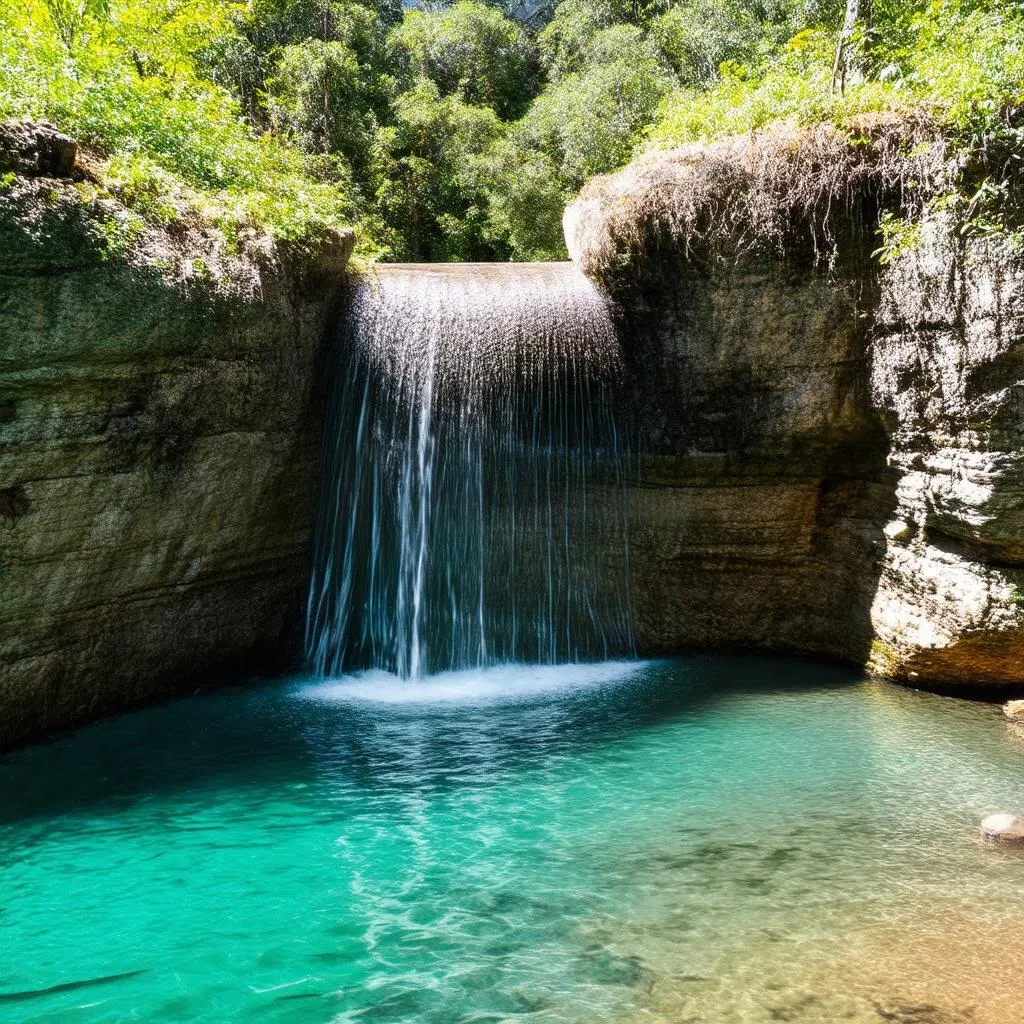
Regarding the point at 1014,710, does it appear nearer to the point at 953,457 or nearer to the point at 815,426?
the point at 953,457

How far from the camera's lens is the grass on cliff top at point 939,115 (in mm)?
7523

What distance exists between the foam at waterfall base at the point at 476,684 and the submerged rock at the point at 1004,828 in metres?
4.13

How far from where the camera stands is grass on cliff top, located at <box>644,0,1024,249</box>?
7.52 metres

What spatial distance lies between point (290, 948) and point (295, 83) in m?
22.8

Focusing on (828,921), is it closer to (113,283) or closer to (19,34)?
(113,283)

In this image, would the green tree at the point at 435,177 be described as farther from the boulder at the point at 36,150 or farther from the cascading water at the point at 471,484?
the boulder at the point at 36,150

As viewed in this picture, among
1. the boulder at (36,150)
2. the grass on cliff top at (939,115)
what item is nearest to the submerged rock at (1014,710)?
the grass on cliff top at (939,115)

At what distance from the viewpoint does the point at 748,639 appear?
1002 centimetres

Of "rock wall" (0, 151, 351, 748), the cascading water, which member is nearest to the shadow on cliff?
the cascading water

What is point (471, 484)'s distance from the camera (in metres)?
9.71

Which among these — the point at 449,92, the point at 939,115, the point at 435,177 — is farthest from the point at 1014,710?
the point at 449,92

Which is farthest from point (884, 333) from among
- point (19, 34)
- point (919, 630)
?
point (19, 34)

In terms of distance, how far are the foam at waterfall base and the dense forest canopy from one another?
4.56 meters

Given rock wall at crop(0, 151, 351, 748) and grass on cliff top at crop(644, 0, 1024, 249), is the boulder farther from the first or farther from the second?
grass on cliff top at crop(644, 0, 1024, 249)
